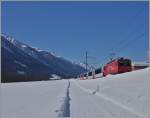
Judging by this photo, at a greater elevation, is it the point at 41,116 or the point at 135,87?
the point at 135,87

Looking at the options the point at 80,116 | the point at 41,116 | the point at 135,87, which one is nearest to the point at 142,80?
the point at 135,87

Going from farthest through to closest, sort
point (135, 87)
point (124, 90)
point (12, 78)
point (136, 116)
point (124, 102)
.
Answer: point (12, 78) < point (124, 90) < point (124, 102) < point (135, 87) < point (136, 116)

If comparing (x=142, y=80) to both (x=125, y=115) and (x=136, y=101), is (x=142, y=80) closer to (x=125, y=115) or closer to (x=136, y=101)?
(x=136, y=101)

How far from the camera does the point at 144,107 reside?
13.3m

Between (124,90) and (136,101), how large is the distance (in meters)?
3.62

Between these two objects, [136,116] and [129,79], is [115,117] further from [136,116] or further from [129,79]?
[129,79]

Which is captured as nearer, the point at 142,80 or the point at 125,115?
the point at 125,115

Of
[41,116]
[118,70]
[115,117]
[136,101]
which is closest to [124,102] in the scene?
[136,101]

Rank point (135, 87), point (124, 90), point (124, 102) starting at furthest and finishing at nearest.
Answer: point (124, 90)
point (124, 102)
point (135, 87)

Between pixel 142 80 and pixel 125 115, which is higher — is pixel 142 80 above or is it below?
above

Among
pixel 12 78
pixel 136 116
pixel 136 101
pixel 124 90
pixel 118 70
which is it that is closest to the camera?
pixel 136 116

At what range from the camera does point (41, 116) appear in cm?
1371

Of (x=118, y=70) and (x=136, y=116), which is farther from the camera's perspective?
(x=118, y=70)

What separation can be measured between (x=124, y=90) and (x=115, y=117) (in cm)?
498
